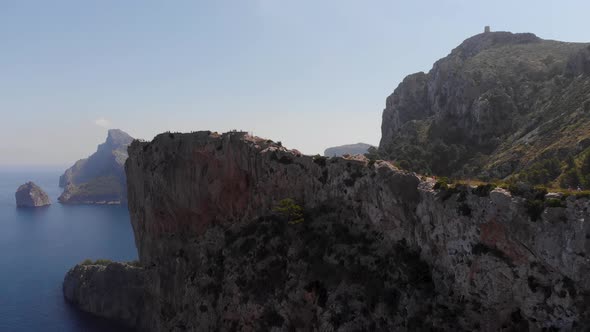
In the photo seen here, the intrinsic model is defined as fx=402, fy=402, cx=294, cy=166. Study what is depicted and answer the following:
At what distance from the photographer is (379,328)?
131 ft

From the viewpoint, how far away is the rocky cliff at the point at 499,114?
69.7 meters

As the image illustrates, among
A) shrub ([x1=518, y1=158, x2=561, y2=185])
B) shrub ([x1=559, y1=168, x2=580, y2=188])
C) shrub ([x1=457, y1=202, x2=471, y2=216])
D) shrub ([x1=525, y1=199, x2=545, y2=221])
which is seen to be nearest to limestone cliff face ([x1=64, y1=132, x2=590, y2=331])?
shrub ([x1=457, y1=202, x2=471, y2=216])

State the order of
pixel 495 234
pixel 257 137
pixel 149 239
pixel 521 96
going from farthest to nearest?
pixel 521 96
pixel 149 239
pixel 257 137
pixel 495 234

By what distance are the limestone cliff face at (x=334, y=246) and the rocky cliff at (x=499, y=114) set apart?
24.5 metres

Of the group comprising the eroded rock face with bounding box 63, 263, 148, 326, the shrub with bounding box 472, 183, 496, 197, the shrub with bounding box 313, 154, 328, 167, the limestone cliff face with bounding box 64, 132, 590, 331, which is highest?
the shrub with bounding box 313, 154, 328, 167

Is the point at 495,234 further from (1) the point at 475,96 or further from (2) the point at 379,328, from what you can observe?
(1) the point at 475,96

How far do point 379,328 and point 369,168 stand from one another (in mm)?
18558

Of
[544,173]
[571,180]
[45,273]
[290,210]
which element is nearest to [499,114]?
[544,173]

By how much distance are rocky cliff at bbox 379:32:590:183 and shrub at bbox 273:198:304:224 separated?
33683 millimetres

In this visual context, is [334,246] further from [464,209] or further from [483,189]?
[483,189]

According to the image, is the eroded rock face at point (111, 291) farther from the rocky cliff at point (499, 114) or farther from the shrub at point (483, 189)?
the shrub at point (483, 189)

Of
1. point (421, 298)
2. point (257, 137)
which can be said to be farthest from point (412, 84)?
point (421, 298)

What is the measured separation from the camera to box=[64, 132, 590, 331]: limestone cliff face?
107ft

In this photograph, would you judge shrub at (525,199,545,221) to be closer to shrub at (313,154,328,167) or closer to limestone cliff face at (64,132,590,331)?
limestone cliff face at (64,132,590,331)
